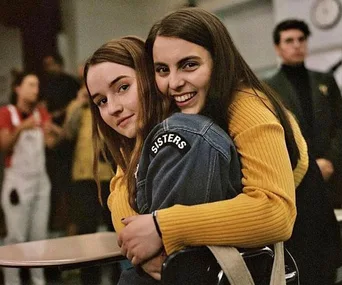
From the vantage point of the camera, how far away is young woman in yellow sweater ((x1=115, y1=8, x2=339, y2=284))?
→ 2.68 feet

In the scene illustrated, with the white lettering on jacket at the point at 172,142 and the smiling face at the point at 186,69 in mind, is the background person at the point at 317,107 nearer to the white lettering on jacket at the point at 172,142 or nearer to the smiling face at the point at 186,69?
the smiling face at the point at 186,69

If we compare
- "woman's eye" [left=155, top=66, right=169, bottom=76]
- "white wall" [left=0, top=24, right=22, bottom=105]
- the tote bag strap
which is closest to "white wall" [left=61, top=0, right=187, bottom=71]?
"white wall" [left=0, top=24, right=22, bottom=105]

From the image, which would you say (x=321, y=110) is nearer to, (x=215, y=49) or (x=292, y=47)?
(x=292, y=47)

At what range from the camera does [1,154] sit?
1501mm

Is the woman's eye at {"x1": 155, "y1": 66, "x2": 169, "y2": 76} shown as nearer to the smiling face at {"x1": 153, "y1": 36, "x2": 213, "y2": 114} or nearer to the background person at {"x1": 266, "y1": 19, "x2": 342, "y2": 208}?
the smiling face at {"x1": 153, "y1": 36, "x2": 213, "y2": 114}

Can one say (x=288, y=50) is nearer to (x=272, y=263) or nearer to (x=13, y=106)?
(x=13, y=106)

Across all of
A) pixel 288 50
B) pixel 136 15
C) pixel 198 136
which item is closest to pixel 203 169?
pixel 198 136

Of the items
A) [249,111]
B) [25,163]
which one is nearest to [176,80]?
[249,111]

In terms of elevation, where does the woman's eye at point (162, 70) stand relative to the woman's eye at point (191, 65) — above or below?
below

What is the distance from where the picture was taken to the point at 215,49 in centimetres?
90

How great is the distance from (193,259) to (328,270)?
13.1 inches

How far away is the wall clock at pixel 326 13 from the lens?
259 cm

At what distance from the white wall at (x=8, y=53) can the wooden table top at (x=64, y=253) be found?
49cm

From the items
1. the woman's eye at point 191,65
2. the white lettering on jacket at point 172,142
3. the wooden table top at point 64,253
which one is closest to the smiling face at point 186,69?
the woman's eye at point 191,65
